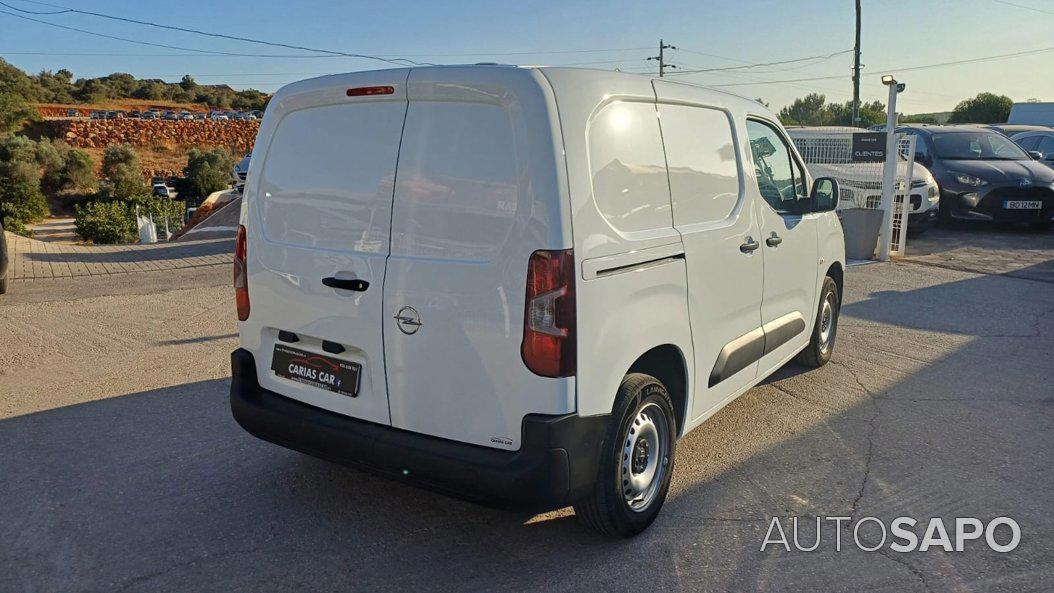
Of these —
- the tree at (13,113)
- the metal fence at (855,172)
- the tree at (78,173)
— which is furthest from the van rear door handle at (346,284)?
the tree at (13,113)

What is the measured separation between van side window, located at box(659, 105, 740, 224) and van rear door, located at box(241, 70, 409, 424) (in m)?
1.27

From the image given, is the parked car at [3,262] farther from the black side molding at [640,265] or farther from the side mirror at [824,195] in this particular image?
the side mirror at [824,195]

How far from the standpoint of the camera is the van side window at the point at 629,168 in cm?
300

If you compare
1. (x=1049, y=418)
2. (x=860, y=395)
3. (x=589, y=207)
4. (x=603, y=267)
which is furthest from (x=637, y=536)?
(x=1049, y=418)

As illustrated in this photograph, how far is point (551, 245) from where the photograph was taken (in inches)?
108

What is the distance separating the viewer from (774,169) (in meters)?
4.67

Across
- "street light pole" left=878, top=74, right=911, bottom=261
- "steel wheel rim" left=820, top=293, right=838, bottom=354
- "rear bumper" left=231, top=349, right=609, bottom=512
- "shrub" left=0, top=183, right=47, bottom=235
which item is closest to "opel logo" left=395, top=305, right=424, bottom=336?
"rear bumper" left=231, top=349, right=609, bottom=512

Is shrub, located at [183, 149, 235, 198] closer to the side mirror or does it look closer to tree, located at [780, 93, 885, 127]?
tree, located at [780, 93, 885, 127]

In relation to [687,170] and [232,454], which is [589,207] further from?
[232,454]

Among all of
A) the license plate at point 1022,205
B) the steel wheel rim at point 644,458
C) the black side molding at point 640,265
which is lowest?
the steel wheel rim at point 644,458

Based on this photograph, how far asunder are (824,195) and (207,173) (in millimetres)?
50305

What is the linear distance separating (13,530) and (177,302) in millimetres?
5402

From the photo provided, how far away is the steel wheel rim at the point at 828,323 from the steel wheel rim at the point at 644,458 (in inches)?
110

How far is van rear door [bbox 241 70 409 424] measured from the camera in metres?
3.11
